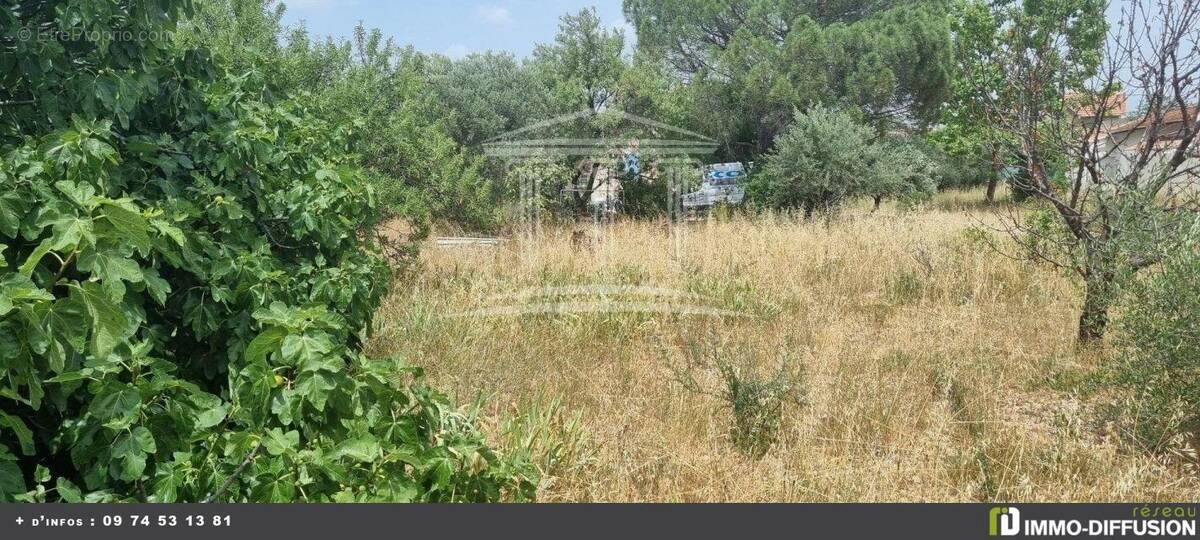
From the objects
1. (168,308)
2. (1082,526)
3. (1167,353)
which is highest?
(168,308)

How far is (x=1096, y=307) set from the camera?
14.4 ft

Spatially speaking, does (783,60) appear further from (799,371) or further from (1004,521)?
(1004,521)

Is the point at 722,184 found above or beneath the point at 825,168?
beneath

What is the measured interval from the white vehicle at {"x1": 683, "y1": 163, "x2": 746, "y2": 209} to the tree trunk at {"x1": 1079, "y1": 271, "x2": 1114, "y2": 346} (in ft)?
30.1

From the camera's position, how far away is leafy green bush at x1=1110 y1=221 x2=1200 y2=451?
321 centimetres

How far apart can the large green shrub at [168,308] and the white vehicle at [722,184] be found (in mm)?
11345

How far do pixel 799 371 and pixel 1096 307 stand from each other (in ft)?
6.04

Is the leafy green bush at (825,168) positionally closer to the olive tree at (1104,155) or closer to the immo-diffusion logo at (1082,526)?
the olive tree at (1104,155)

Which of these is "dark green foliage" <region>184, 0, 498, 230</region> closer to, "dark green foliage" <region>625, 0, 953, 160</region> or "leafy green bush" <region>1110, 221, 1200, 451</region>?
"leafy green bush" <region>1110, 221, 1200, 451</region>

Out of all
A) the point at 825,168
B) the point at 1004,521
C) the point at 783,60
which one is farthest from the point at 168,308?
the point at 783,60

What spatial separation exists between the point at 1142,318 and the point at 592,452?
251cm

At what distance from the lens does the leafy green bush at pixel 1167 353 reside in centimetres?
321

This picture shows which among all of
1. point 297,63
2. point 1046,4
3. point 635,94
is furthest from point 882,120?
point 297,63

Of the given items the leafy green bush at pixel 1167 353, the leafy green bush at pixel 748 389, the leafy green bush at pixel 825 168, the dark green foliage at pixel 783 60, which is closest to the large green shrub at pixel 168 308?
the leafy green bush at pixel 748 389
